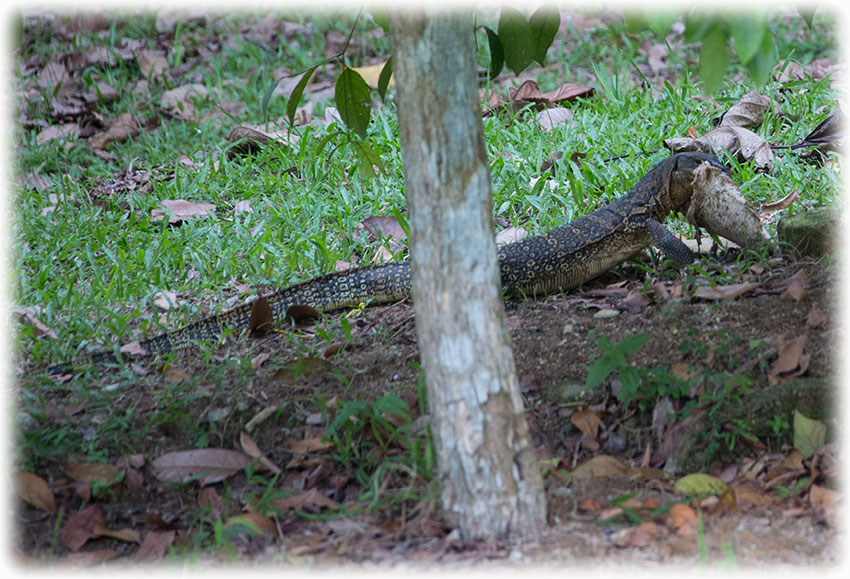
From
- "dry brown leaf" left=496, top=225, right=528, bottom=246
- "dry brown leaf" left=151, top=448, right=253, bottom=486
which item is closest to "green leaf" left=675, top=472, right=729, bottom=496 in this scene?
"dry brown leaf" left=151, top=448, right=253, bottom=486

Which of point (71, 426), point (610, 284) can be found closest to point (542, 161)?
point (610, 284)

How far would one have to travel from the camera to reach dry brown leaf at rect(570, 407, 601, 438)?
2.88 m

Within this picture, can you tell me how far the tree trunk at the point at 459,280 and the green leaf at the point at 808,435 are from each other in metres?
0.98

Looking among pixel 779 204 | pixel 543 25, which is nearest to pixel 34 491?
pixel 543 25

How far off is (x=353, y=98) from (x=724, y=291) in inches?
66.2

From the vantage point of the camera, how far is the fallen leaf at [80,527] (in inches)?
102

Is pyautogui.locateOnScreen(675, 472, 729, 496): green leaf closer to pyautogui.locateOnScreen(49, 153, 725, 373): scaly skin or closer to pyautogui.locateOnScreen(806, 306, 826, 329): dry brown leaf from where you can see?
pyautogui.locateOnScreen(806, 306, 826, 329): dry brown leaf

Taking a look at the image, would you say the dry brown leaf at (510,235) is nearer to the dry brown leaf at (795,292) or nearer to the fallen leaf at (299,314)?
the fallen leaf at (299,314)


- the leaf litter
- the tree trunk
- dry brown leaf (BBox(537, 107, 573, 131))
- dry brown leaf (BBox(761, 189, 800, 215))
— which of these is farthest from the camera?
dry brown leaf (BBox(537, 107, 573, 131))

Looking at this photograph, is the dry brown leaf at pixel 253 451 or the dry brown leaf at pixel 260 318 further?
the dry brown leaf at pixel 260 318

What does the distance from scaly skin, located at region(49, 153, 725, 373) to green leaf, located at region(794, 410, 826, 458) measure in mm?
1763

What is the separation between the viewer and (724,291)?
342 cm

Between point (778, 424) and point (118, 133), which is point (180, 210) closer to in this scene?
point (118, 133)

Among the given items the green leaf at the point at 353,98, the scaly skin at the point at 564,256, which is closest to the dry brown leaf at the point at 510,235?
the scaly skin at the point at 564,256
